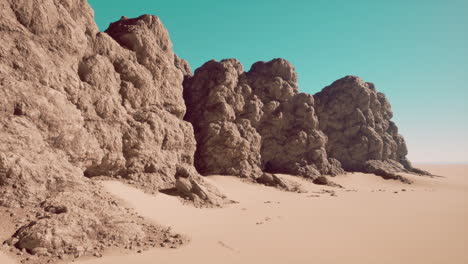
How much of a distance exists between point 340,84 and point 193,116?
28496 millimetres

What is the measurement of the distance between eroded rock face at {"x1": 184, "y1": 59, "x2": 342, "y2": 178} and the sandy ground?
31.3ft

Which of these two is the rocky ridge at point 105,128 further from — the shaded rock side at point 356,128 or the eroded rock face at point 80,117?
the shaded rock side at point 356,128

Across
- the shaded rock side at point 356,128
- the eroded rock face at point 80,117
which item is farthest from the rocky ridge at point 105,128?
the shaded rock side at point 356,128

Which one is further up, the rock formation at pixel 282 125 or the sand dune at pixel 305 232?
the rock formation at pixel 282 125

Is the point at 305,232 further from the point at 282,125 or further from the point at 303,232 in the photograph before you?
the point at 282,125

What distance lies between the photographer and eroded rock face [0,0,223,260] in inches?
303

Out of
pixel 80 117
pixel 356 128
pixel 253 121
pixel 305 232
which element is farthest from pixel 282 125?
pixel 80 117

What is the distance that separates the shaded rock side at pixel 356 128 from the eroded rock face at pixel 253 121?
5529 millimetres

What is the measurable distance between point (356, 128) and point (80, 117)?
39289 millimetres

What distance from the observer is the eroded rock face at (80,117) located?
770 centimetres

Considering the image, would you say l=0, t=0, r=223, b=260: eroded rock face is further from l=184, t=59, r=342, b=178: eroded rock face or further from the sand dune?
l=184, t=59, r=342, b=178: eroded rock face

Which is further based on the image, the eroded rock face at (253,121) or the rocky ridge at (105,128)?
the eroded rock face at (253,121)

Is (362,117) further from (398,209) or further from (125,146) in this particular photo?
(125,146)

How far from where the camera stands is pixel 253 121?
29.9 m
